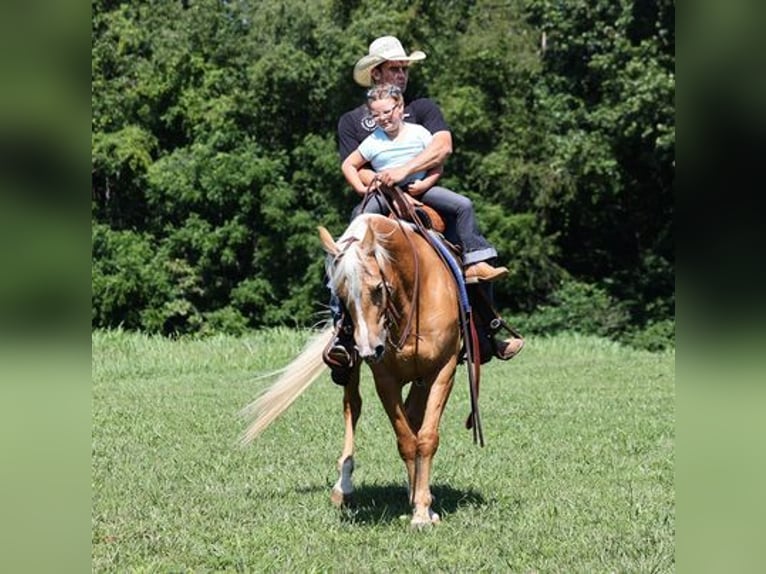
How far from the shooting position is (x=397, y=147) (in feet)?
22.9

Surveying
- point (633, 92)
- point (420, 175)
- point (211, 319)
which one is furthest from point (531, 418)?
point (211, 319)

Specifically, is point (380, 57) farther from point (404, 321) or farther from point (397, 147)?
point (404, 321)

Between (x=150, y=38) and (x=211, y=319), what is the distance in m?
9.34

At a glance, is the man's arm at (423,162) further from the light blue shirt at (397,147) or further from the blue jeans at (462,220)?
the blue jeans at (462,220)

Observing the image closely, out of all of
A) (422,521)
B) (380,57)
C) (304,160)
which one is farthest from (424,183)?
(304,160)

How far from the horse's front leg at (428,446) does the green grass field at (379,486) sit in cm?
15

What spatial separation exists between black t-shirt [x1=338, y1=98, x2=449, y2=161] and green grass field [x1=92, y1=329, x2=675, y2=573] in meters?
2.70

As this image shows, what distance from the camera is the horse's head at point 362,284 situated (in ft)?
18.5

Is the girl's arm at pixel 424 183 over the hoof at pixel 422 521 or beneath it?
over

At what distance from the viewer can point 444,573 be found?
530 centimetres

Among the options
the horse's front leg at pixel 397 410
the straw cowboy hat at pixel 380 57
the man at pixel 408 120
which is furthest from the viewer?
the straw cowboy hat at pixel 380 57

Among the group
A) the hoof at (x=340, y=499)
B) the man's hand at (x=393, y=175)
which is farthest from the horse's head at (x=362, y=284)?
the hoof at (x=340, y=499)
